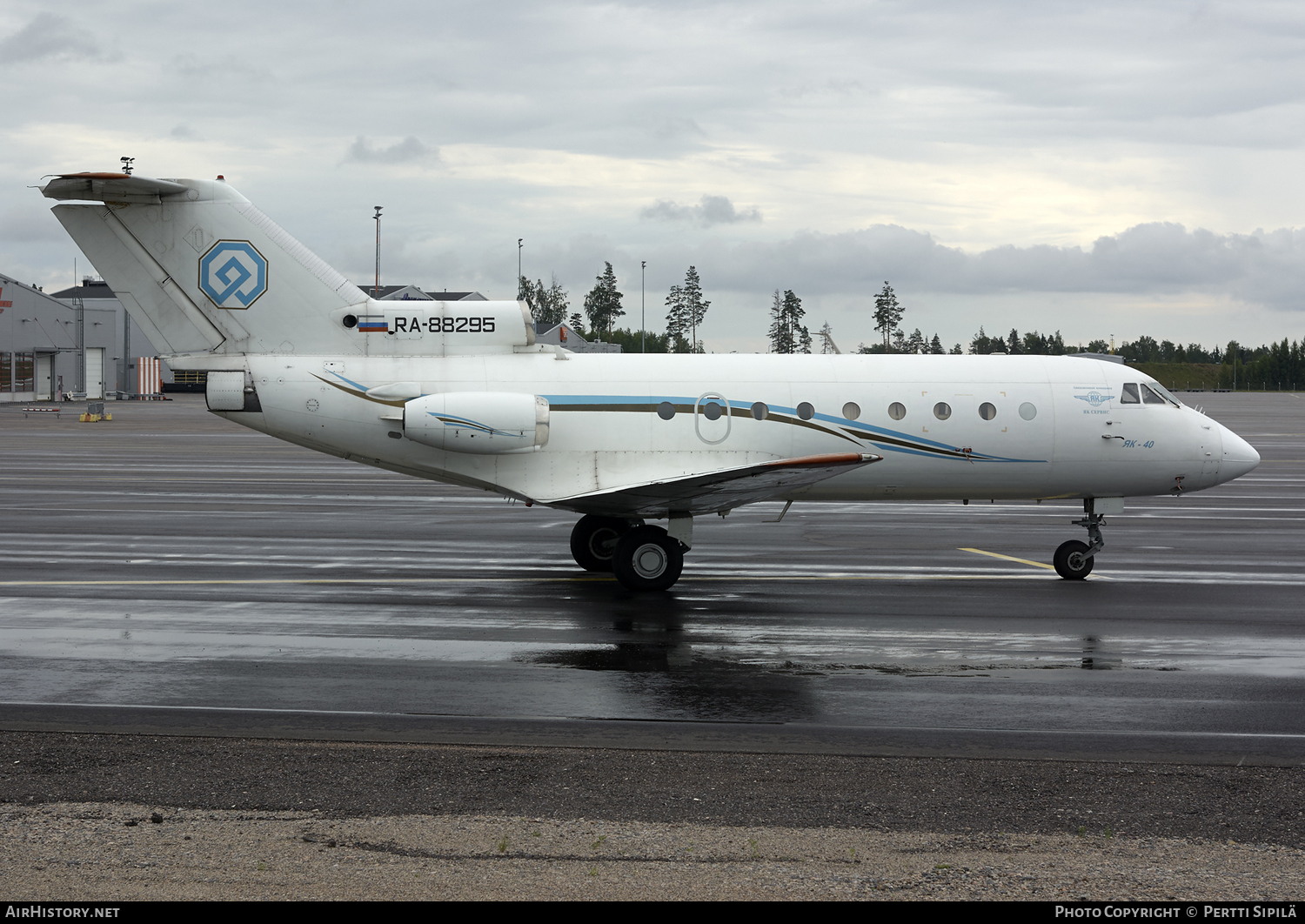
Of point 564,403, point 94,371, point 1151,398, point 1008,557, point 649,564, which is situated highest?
point 94,371

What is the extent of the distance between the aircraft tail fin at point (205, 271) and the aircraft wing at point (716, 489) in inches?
169

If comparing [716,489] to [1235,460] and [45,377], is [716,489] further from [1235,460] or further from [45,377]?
[45,377]

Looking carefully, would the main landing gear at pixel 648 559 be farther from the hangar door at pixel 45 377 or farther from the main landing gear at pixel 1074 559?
the hangar door at pixel 45 377

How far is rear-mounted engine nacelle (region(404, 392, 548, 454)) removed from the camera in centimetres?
1513

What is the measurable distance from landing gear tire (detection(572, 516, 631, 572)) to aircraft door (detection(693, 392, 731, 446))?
2105 millimetres

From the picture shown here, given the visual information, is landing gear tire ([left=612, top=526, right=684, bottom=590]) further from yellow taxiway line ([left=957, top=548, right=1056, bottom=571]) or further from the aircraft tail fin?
yellow taxiway line ([left=957, top=548, right=1056, bottom=571])

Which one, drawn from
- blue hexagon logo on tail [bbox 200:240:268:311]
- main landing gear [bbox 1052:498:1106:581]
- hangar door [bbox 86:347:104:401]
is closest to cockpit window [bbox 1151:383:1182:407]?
main landing gear [bbox 1052:498:1106:581]

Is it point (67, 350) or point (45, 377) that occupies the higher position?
point (67, 350)

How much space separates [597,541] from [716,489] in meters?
2.83

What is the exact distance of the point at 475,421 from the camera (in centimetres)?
1520

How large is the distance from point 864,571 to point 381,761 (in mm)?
10549

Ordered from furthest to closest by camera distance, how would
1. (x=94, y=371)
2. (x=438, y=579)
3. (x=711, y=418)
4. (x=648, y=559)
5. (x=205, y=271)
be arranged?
(x=94, y=371) → (x=438, y=579) → (x=711, y=418) → (x=205, y=271) → (x=648, y=559)

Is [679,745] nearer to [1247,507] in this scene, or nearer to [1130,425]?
[1130,425]

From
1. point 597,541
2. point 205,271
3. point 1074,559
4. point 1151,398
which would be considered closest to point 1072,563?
point 1074,559
